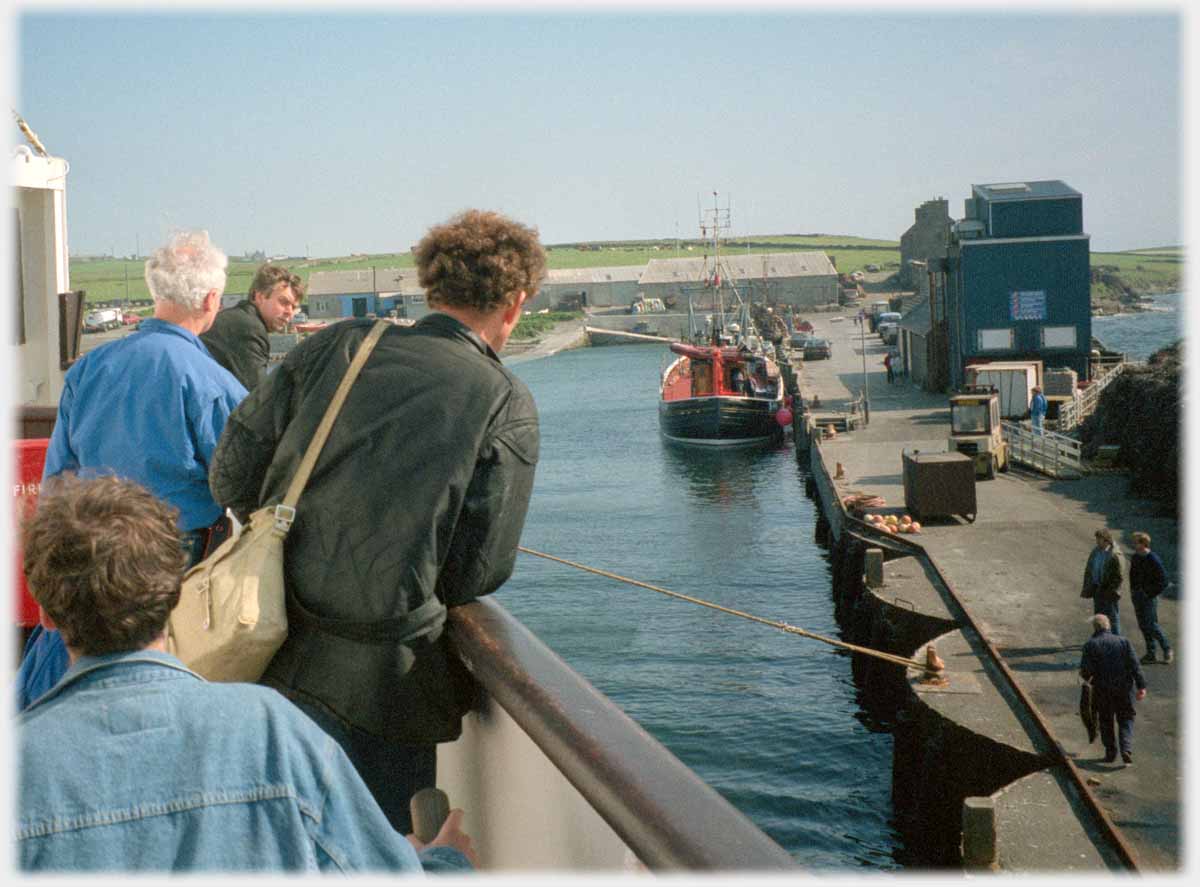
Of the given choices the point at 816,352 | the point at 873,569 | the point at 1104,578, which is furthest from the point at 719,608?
the point at 816,352

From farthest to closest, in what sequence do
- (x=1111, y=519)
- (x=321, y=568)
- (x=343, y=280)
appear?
(x=343, y=280)
(x=1111, y=519)
(x=321, y=568)

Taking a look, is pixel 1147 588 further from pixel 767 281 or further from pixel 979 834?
pixel 767 281

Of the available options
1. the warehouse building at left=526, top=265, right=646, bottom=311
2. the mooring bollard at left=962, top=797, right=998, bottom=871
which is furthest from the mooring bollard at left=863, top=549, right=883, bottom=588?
the warehouse building at left=526, top=265, right=646, bottom=311

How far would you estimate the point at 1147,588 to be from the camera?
13.7 metres

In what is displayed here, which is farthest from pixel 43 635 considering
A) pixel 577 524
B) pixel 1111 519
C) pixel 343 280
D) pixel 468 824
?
pixel 343 280

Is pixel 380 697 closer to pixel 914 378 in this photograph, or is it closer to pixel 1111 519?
pixel 1111 519

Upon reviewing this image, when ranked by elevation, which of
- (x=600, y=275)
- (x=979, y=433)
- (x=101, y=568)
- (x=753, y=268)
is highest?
(x=753, y=268)

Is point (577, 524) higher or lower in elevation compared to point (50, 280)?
lower

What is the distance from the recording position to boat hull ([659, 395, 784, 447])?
48.1m

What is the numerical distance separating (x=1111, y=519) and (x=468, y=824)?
22099mm

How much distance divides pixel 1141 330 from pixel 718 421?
65396 mm

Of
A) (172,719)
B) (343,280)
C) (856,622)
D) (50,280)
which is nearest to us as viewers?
(172,719)

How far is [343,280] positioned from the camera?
→ 47219 millimetres

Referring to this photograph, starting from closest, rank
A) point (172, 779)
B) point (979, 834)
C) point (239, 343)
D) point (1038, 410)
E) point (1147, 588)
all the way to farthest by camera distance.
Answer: point (172, 779), point (239, 343), point (979, 834), point (1147, 588), point (1038, 410)
